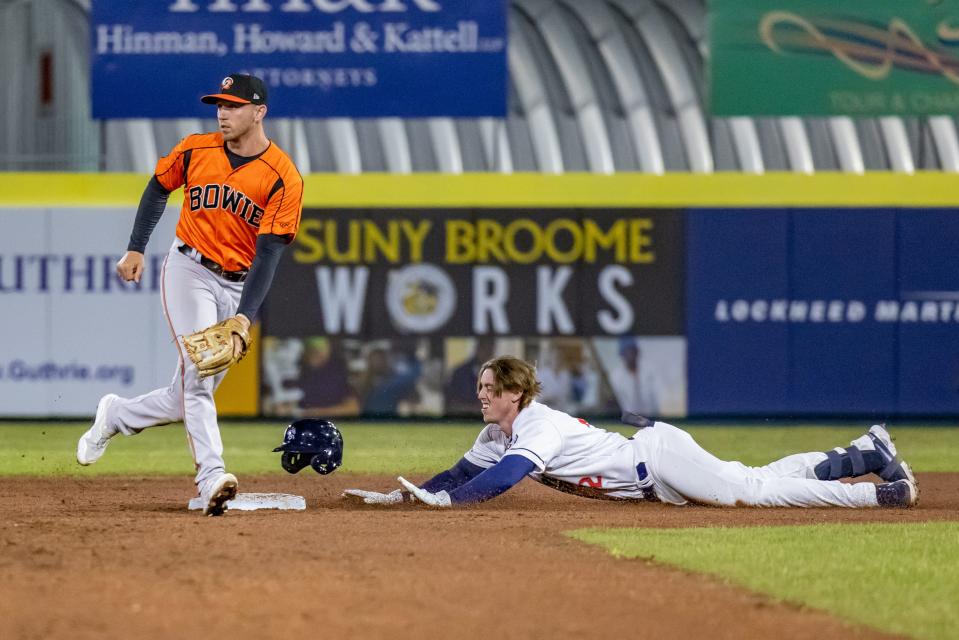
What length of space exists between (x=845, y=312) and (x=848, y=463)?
8.41 metres

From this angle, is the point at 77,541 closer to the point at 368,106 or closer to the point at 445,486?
the point at 445,486

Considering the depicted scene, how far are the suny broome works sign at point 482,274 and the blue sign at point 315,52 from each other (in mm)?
1551

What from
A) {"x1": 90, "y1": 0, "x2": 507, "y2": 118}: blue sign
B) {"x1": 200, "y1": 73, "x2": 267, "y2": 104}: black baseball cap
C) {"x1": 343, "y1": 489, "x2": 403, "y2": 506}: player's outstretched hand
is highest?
{"x1": 90, "y1": 0, "x2": 507, "y2": 118}: blue sign

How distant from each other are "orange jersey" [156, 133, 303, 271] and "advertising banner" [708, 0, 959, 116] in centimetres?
860

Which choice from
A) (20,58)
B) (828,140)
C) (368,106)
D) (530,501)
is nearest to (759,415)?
(828,140)

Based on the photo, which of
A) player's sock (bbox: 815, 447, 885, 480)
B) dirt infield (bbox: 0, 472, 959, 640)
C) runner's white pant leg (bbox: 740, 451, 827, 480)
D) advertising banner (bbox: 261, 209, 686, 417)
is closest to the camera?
dirt infield (bbox: 0, 472, 959, 640)

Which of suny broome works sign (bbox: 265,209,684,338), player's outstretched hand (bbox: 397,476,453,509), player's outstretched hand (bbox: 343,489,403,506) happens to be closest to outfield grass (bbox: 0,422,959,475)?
suny broome works sign (bbox: 265,209,684,338)

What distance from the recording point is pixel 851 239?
16.0m

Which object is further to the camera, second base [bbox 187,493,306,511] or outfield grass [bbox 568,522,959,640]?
second base [bbox 187,493,306,511]

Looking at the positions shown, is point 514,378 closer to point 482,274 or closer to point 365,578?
point 365,578

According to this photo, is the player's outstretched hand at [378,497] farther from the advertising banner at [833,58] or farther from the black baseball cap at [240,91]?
the advertising banner at [833,58]

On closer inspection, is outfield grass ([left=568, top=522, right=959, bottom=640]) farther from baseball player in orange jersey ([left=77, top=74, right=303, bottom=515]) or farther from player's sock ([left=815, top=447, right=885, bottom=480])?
baseball player in orange jersey ([left=77, top=74, right=303, bottom=515])

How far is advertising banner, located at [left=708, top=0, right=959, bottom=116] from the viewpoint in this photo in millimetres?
15227

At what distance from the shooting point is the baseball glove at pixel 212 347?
7039 mm
